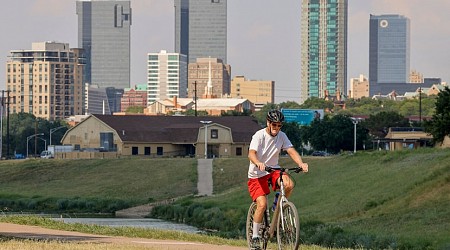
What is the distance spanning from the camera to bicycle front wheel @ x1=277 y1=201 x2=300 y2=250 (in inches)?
792

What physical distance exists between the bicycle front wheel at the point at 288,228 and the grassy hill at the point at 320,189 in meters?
15.8

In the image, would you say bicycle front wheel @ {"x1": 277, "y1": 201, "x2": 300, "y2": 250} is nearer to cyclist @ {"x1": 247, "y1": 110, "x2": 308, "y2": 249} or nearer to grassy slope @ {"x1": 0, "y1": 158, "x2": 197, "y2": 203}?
cyclist @ {"x1": 247, "y1": 110, "x2": 308, "y2": 249}

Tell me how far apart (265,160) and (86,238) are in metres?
7.08

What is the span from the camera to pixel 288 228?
66.9 ft

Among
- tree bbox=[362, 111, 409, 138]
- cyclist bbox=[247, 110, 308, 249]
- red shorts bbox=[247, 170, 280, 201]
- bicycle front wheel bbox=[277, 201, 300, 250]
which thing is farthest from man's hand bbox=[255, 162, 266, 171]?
tree bbox=[362, 111, 409, 138]

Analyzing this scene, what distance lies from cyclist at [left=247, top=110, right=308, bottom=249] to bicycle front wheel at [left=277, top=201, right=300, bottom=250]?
328mm

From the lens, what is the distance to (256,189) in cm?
2109

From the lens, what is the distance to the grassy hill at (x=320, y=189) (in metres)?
46.9

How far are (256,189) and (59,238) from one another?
6820mm

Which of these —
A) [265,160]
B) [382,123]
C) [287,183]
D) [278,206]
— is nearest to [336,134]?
[382,123]

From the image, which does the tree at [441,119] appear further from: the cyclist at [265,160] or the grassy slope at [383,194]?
the cyclist at [265,160]

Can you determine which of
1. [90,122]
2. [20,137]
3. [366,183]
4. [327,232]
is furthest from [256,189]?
[20,137]

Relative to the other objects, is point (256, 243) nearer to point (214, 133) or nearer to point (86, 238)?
point (86, 238)

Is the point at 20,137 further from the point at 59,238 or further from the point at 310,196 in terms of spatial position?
the point at 59,238
